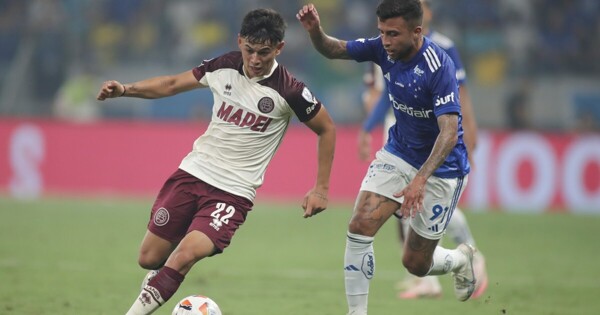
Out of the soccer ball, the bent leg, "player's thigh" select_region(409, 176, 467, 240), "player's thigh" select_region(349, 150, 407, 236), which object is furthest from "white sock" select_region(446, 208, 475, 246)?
the soccer ball

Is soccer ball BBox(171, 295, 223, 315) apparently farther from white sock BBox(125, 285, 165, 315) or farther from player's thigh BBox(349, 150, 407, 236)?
player's thigh BBox(349, 150, 407, 236)

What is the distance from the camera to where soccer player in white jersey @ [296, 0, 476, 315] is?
23.0 ft

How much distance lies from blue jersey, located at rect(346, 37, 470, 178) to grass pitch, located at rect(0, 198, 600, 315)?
1.50 meters

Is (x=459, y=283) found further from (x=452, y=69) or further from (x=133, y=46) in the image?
(x=133, y=46)

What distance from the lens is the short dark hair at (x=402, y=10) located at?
7.00 meters

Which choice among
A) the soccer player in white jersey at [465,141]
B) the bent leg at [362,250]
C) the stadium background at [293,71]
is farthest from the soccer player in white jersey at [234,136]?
the stadium background at [293,71]

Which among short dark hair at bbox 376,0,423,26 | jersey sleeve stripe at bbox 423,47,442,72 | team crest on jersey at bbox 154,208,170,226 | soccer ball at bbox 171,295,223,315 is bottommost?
soccer ball at bbox 171,295,223,315

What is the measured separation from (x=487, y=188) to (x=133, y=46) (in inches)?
305

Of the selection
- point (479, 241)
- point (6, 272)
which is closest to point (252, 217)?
point (479, 241)

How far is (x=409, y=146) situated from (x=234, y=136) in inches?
54.2

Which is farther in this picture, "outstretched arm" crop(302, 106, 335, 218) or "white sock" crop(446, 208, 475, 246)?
"white sock" crop(446, 208, 475, 246)

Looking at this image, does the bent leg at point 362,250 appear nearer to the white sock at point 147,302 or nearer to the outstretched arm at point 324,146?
the outstretched arm at point 324,146

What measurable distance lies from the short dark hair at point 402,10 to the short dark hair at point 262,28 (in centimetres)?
71

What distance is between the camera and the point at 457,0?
64.4 ft
